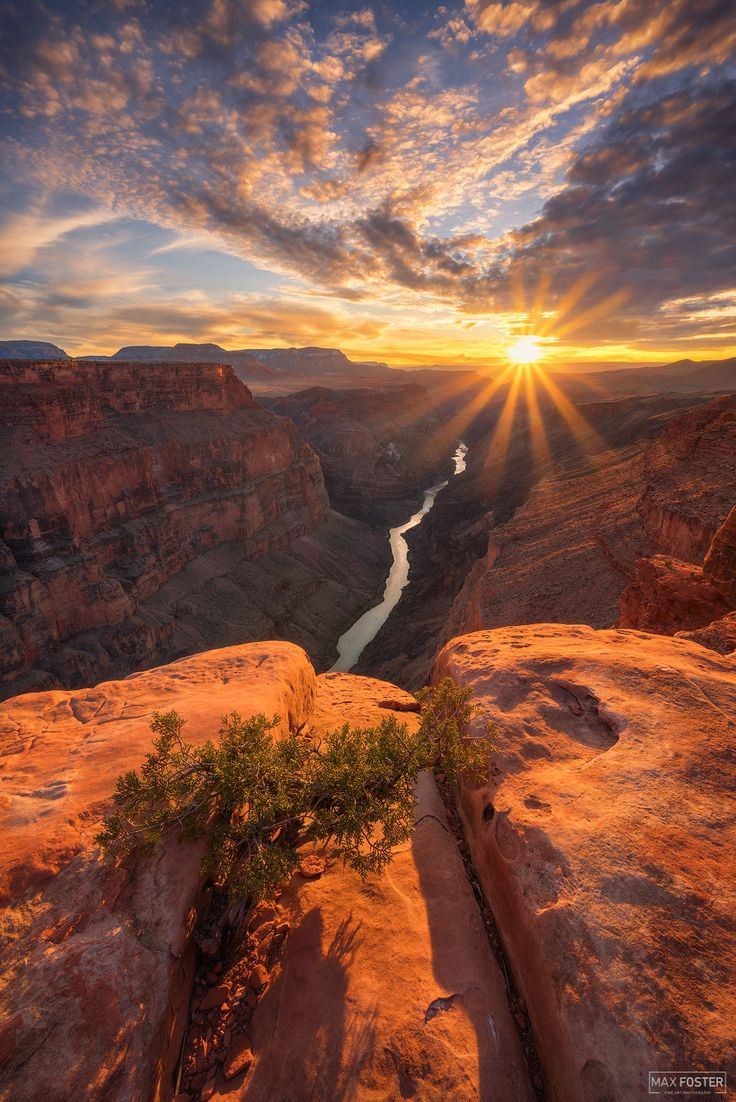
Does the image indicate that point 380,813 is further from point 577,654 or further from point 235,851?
point 577,654

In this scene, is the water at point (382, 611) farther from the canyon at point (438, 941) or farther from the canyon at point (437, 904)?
the canyon at point (438, 941)

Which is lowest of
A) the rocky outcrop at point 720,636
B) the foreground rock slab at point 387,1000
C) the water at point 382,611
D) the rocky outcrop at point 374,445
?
the water at point 382,611

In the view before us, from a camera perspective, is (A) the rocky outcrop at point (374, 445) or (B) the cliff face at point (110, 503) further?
(A) the rocky outcrop at point (374, 445)

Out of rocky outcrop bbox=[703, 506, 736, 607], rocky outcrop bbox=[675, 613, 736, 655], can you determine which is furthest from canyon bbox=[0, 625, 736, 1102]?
rocky outcrop bbox=[703, 506, 736, 607]

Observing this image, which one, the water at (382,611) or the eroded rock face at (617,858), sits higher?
the eroded rock face at (617,858)

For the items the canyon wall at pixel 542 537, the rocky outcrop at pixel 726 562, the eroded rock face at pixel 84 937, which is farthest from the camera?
the canyon wall at pixel 542 537

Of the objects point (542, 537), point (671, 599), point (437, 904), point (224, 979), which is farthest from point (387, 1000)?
point (542, 537)

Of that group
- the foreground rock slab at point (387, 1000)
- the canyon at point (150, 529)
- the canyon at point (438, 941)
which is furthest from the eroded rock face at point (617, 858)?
the canyon at point (150, 529)
